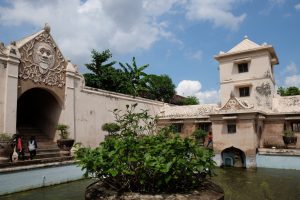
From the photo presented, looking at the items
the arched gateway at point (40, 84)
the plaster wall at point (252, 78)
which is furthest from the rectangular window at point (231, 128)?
the arched gateway at point (40, 84)

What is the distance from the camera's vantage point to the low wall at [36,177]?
8139 mm

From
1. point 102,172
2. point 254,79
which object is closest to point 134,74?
point 254,79

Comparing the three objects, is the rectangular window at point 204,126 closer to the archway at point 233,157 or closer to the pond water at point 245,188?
the archway at point 233,157

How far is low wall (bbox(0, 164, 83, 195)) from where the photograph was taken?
814 cm

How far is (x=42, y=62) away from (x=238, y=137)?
1002 cm

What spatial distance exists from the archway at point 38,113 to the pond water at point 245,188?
4.61m

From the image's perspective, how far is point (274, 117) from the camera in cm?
1598

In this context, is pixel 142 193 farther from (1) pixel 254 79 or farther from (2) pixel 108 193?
(1) pixel 254 79

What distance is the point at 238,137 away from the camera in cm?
1427

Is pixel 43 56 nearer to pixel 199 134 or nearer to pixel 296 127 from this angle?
pixel 199 134

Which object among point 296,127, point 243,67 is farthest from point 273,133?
point 243,67

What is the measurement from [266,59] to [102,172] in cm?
1664

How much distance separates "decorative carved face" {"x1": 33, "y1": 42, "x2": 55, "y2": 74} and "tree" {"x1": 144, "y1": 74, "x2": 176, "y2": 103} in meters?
19.8

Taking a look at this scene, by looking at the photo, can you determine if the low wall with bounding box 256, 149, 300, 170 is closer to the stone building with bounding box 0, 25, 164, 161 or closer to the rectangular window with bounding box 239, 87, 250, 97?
the rectangular window with bounding box 239, 87, 250, 97
